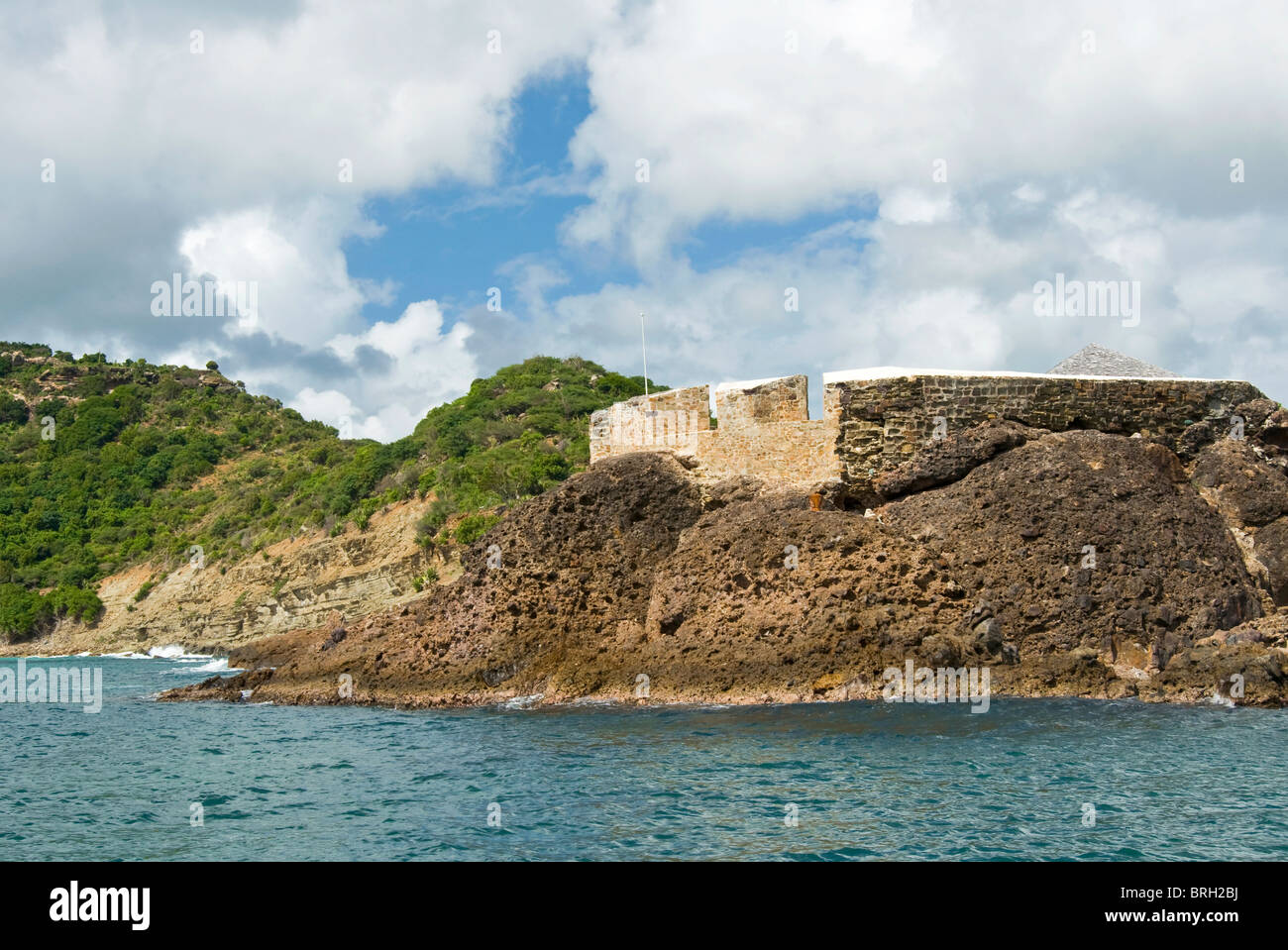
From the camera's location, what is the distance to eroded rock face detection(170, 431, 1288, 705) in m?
15.2

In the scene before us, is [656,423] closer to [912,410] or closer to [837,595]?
[912,410]

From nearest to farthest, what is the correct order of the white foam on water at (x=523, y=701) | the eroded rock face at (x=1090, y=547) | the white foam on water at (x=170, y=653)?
the eroded rock face at (x=1090, y=547)
the white foam on water at (x=523, y=701)
the white foam on water at (x=170, y=653)

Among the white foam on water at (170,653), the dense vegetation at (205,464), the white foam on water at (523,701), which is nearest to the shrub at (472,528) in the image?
the dense vegetation at (205,464)

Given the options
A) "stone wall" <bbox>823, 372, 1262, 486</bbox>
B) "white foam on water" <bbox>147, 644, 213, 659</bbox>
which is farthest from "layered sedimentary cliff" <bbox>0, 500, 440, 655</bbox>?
"stone wall" <bbox>823, 372, 1262, 486</bbox>

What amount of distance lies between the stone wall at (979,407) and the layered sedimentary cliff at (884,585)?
32cm

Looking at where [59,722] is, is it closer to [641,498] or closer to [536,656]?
[536,656]

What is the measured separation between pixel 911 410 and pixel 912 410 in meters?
0.03

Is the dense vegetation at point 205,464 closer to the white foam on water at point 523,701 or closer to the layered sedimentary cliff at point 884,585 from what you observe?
the layered sedimentary cliff at point 884,585

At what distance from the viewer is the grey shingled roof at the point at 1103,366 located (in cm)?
2098

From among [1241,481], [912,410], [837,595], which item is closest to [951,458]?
[912,410]

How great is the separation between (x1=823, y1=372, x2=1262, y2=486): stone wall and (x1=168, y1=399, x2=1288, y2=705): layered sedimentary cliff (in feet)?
1.04

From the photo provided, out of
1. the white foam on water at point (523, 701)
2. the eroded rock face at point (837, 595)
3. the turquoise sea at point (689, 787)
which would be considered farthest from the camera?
the white foam on water at point (523, 701)

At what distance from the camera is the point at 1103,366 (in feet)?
70.4
